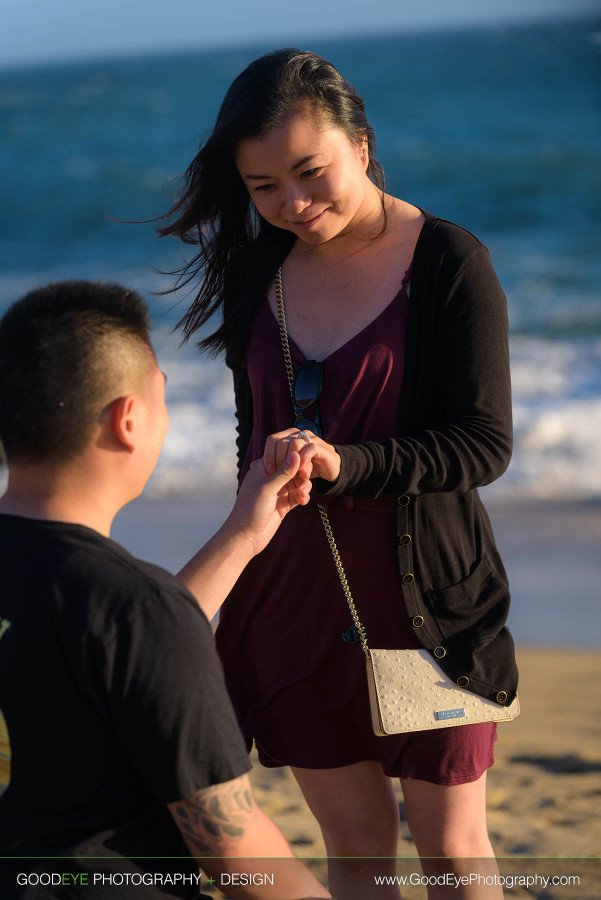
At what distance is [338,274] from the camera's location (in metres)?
2.32

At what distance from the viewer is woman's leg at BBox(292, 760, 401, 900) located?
2240 millimetres

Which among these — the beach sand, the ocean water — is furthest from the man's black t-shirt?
the ocean water

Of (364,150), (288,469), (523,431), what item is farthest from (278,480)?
(523,431)

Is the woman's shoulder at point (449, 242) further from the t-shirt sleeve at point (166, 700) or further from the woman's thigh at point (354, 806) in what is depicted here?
the woman's thigh at point (354, 806)

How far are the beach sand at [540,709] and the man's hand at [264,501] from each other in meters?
1.61

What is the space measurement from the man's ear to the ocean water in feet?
9.65

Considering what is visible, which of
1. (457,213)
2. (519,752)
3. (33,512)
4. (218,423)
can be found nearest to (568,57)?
(457,213)

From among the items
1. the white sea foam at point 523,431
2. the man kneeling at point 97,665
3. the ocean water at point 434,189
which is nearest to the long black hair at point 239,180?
the man kneeling at point 97,665

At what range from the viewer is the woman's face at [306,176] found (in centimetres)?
215

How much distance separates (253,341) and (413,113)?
2126 cm

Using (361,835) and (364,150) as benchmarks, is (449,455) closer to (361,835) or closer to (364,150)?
(364,150)

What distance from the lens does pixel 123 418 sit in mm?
1558

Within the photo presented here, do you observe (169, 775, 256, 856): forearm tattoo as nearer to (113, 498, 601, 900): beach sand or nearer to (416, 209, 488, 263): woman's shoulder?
(416, 209, 488, 263): woman's shoulder

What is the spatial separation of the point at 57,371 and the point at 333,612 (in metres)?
0.93
